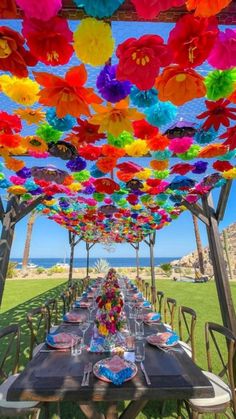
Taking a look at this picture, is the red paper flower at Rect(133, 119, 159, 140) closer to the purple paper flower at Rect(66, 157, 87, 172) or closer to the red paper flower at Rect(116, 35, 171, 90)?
the red paper flower at Rect(116, 35, 171, 90)

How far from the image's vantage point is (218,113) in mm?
2006

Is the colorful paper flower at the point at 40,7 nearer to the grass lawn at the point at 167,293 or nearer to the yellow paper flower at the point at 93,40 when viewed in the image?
the yellow paper flower at the point at 93,40

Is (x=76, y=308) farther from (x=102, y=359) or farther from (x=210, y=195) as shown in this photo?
(x=210, y=195)

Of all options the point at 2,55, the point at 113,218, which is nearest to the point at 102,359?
the point at 2,55

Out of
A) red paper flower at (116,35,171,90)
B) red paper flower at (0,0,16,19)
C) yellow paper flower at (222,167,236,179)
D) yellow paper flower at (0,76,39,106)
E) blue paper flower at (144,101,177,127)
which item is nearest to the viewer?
red paper flower at (0,0,16,19)

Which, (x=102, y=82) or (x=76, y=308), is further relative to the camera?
(x=76, y=308)

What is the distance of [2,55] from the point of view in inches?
50.6

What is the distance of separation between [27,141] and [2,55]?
140 centimetres

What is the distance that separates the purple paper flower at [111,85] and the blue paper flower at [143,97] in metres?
0.09

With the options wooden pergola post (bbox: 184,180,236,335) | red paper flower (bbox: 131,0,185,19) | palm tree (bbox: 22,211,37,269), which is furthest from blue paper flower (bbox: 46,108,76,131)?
palm tree (bbox: 22,211,37,269)

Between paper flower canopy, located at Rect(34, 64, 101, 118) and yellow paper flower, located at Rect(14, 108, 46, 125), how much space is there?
23.0 inches

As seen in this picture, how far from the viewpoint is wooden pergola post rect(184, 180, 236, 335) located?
12.0 ft

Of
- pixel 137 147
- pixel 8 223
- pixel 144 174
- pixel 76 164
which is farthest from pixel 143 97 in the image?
pixel 8 223

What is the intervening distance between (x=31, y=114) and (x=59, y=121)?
0.31 m
